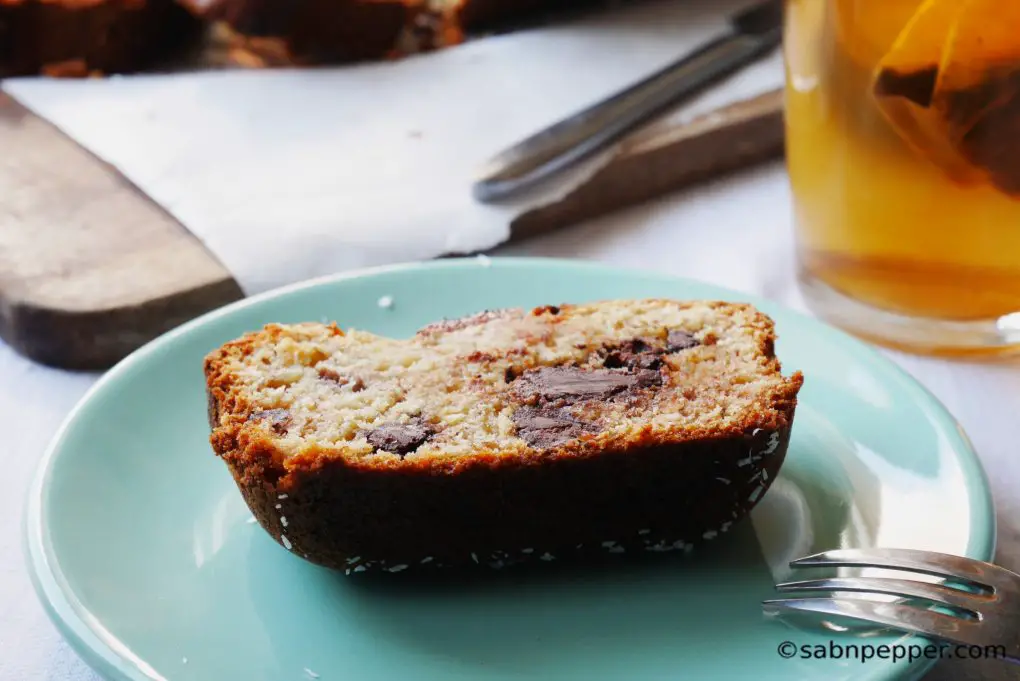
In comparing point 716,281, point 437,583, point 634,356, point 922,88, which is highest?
point 922,88

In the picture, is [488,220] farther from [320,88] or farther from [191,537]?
[191,537]

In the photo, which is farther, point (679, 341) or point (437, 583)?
point (679, 341)

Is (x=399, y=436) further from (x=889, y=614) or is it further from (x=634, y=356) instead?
(x=889, y=614)

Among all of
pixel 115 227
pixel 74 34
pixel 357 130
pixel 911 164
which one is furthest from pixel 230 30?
pixel 911 164

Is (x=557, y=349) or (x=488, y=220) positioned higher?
(x=557, y=349)

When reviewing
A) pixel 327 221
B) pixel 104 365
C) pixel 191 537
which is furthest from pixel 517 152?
pixel 191 537

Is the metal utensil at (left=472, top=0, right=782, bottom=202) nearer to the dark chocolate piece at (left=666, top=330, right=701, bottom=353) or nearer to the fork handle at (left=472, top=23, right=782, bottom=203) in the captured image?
the fork handle at (left=472, top=23, right=782, bottom=203)

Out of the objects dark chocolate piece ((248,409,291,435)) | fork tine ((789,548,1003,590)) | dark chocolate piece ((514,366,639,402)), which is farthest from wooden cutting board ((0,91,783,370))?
fork tine ((789,548,1003,590))
